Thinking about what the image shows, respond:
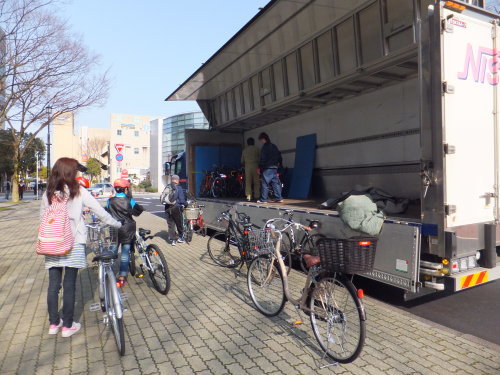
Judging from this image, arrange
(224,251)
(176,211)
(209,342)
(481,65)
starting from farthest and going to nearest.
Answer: (176,211)
(224,251)
(481,65)
(209,342)

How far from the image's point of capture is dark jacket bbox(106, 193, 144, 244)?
5230mm

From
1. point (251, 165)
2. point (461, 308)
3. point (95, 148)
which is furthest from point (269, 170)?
point (95, 148)

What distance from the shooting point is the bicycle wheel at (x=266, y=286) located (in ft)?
13.4

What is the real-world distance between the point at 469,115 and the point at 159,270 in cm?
424

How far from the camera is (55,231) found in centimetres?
343

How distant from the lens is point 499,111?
4027 millimetres

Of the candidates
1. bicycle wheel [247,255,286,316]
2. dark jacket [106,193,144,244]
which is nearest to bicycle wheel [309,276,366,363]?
bicycle wheel [247,255,286,316]

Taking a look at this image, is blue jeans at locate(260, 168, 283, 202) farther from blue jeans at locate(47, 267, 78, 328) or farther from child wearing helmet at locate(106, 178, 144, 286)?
blue jeans at locate(47, 267, 78, 328)

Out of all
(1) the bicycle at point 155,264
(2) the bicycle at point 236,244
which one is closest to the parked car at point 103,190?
(2) the bicycle at point 236,244

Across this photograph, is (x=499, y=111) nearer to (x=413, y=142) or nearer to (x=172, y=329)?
(x=413, y=142)

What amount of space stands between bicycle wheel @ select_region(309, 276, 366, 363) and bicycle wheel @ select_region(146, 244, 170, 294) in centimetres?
236

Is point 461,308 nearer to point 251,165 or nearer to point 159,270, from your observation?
point 159,270

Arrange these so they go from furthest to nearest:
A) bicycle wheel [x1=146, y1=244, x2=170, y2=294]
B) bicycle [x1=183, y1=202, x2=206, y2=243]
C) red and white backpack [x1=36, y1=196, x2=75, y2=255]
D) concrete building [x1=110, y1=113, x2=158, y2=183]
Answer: concrete building [x1=110, y1=113, x2=158, y2=183] → bicycle [x1=183, y1=202, x2=206, y2=243] → bicycle wheel [x1=146, y1=244, x2=170, y2=294] → red and white backpack [x1=36, y1=196, x2=75, y2=255]

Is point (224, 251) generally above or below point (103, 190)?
below
